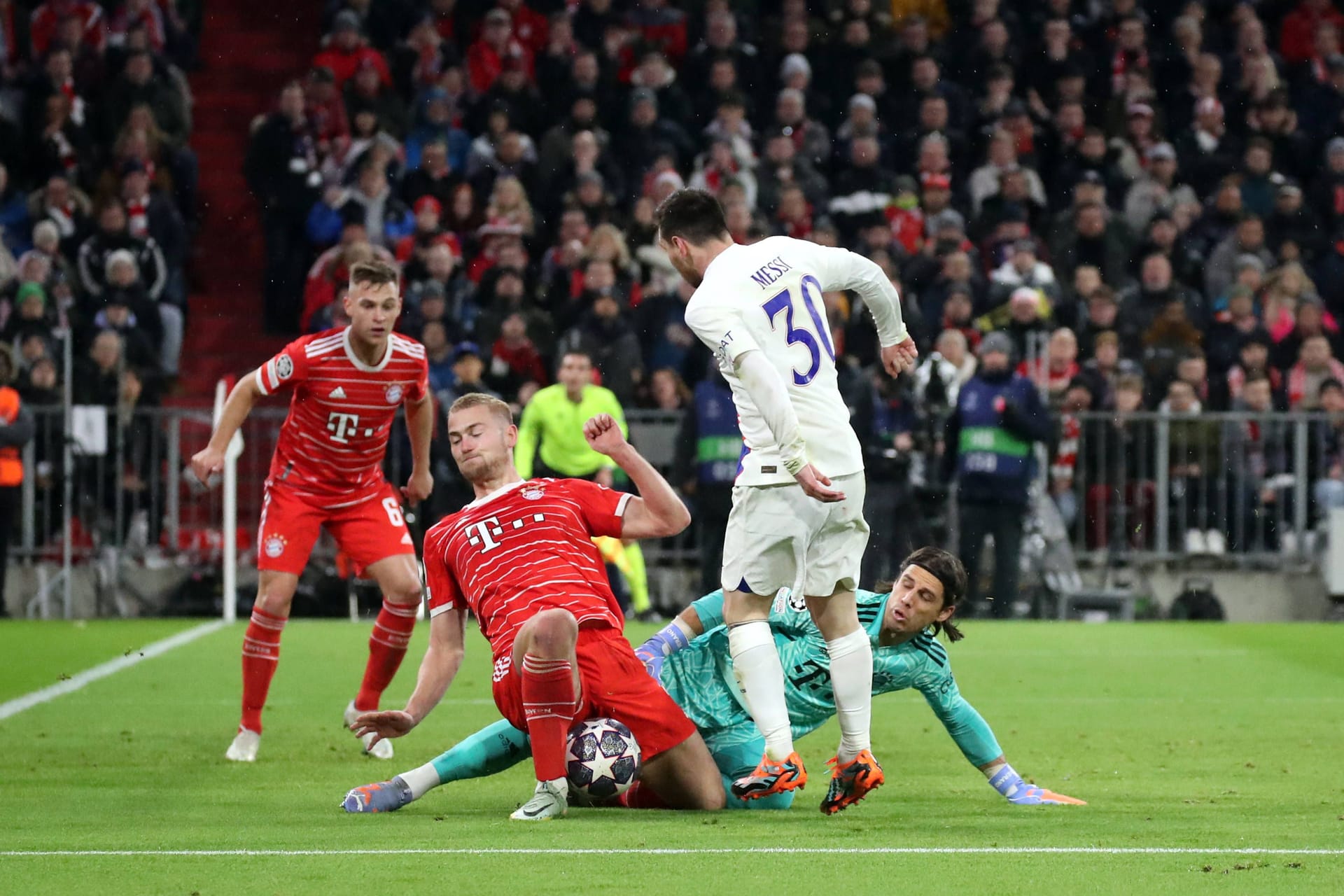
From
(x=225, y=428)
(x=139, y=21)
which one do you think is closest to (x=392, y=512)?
(x=225, y=428)

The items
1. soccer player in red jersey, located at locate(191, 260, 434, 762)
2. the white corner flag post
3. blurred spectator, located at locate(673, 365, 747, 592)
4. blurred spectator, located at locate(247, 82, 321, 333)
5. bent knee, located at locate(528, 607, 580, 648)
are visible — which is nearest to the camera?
bent knee, located at locate(528, 607, 580, 648)

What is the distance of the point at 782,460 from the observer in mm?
6512

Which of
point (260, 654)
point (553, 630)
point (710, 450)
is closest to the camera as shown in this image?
point (553, 630)

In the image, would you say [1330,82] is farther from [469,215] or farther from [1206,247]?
[469,215]

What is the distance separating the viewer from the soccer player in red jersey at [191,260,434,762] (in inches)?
330

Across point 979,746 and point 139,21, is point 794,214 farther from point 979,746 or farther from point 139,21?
point 979,746

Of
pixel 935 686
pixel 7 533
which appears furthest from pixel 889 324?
pixel 7 533

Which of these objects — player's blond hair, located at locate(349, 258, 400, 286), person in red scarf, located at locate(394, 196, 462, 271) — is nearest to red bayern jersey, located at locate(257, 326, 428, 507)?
player's blond hair, located at locate(349, 258, 400, 286)

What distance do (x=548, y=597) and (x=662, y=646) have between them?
0.69 meters

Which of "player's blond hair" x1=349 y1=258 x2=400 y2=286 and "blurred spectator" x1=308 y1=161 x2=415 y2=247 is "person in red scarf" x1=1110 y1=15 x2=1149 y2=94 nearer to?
"blurred spectator" x1=308 y1=161 x2=415 y2=247

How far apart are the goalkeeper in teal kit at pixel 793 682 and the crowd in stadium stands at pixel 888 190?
321 inches

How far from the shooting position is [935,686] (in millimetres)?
6723

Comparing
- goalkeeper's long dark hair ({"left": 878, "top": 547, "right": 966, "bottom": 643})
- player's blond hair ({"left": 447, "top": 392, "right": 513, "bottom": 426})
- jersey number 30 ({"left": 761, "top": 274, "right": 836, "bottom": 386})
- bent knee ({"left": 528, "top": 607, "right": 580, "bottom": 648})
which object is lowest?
bent knee ({"left": 528, "top": 607, "right": 580, "bottom": 648})

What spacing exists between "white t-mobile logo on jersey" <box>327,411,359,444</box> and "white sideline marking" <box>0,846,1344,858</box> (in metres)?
3.19
